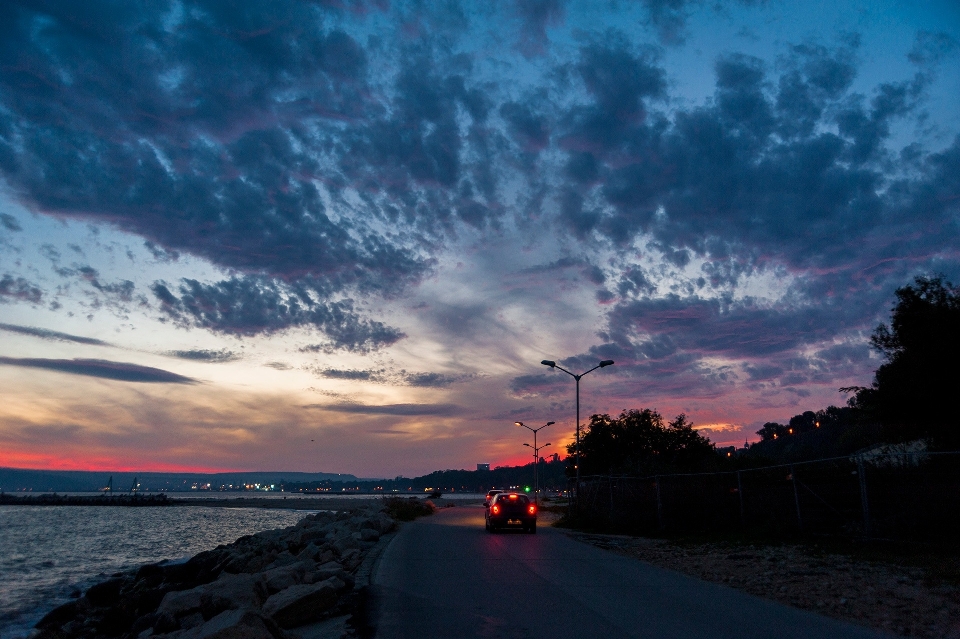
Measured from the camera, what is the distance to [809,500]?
20.7 m

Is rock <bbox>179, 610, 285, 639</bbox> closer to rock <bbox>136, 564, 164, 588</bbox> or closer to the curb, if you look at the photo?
the curb

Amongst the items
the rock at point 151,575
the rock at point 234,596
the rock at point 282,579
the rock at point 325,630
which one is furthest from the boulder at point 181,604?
the rock at point 151,575

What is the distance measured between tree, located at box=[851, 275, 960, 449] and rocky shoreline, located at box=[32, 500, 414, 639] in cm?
2236

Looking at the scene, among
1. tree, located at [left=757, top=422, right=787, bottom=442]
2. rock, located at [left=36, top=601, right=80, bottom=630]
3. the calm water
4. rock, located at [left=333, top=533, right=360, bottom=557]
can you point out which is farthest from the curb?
tree, located at [left=757, top=422, right=787, bottom=442]

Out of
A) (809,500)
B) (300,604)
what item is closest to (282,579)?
(300,604)

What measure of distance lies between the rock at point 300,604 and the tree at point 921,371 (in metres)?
24.3

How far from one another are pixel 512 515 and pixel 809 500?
39.9 ft

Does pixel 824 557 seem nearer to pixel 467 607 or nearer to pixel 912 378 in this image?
pixel 467 607

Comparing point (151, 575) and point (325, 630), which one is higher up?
point (325, 630)

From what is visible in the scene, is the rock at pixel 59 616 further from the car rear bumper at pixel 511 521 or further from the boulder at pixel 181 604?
the car rear bumper at pixel 511 521

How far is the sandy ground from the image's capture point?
31.4 ft

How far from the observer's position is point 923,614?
31.7 feet

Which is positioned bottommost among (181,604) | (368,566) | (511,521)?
(181,604)

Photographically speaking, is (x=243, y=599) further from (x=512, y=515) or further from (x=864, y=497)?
(x=512, y=515)
